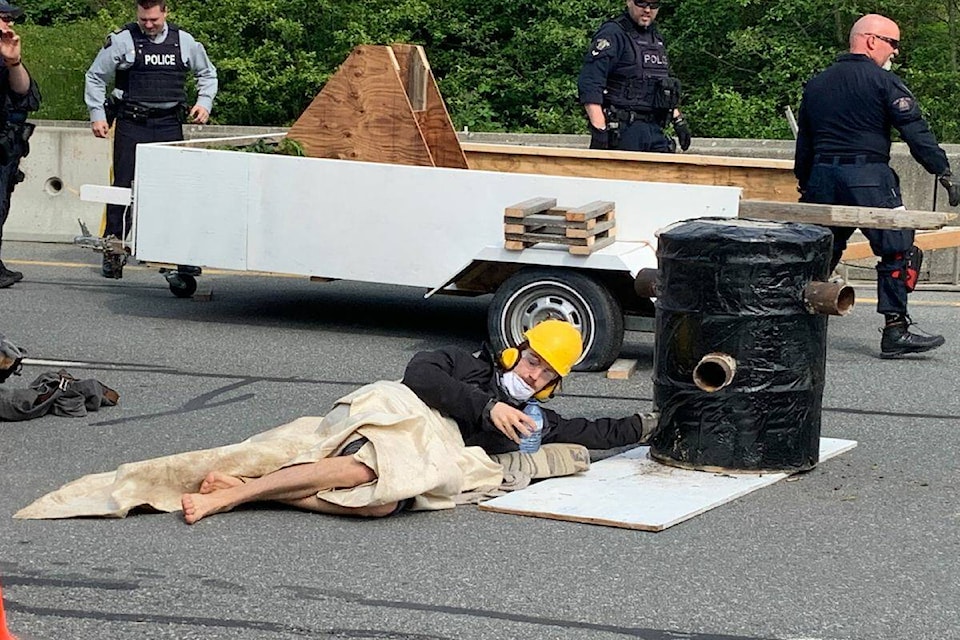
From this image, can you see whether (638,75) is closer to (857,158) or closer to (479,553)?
(857,158)

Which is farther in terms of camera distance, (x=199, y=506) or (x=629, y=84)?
(x=629, y=84)

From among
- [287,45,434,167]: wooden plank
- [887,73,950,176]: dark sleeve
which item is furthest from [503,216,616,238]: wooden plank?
[887,73,950,176]: dark sleeve

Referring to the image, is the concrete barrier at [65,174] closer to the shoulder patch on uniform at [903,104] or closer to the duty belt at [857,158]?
the duty belt at [857,158]

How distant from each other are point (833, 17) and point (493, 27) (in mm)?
3769

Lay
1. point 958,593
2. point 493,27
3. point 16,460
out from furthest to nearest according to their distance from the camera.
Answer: point 493,27, point 16,460, point 958,593

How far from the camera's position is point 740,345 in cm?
668

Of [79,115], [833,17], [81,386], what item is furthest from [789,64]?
[81,386]

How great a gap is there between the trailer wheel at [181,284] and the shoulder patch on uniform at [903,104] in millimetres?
Answer: 4942

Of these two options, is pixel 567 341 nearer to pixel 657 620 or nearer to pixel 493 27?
pixel 657 620

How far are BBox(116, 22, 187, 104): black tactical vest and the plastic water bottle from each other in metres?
6.23

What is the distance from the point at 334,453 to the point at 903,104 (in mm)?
4791

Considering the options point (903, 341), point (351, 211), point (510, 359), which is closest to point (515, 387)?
point (510, 359)

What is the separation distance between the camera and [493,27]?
19078 millimetres

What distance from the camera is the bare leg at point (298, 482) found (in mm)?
6087
